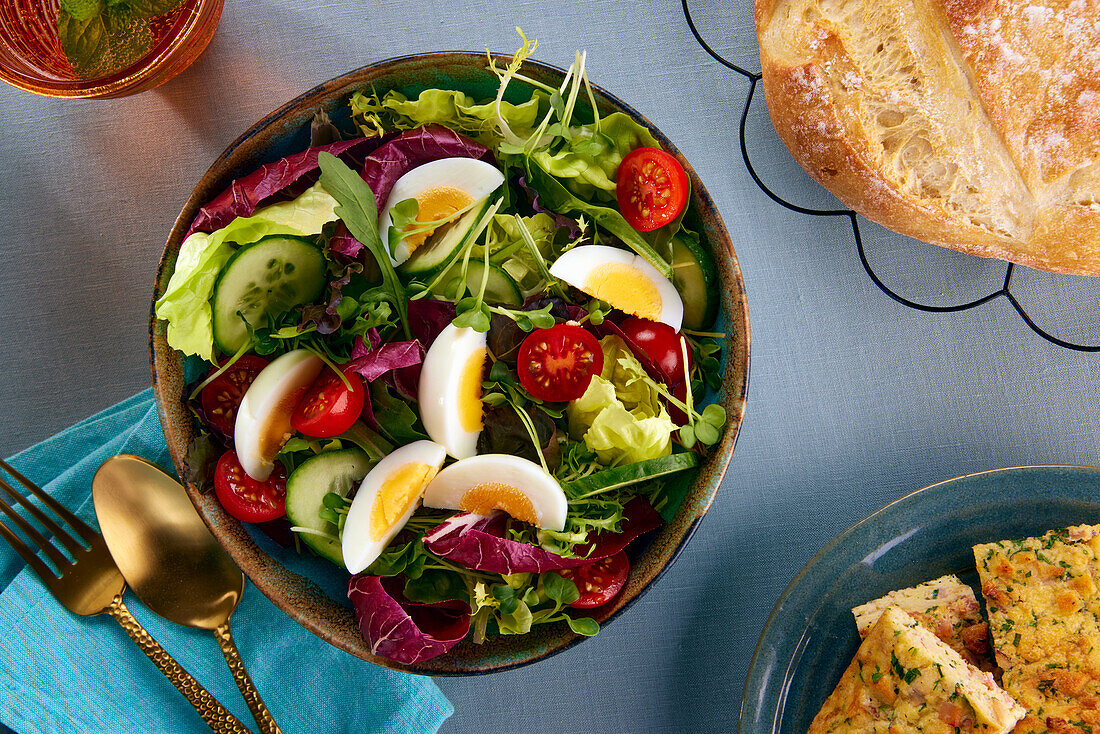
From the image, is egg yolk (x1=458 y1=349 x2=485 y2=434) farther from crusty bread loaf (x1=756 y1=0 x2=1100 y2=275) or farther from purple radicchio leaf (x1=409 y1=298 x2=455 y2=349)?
crusty bread loaf (x1=756 y1=0 x2=1100 y2=275)

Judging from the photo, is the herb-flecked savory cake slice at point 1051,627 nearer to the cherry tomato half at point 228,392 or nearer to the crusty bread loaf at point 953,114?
the crusty bread loaf at point 953,114

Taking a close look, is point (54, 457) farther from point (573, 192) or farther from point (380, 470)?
point (573, 192)

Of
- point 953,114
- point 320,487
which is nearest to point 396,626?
point 320,487

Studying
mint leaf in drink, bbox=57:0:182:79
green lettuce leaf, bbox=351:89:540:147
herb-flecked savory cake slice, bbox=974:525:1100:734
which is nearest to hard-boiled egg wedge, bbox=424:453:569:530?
green lettuce leaf, bbox=351:89:540:147

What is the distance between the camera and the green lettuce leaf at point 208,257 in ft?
3.54

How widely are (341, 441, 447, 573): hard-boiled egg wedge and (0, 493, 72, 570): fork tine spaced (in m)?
0.58

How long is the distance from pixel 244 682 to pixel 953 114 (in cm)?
153

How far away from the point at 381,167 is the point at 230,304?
12.2 inches

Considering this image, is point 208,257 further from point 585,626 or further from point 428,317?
point 585,626

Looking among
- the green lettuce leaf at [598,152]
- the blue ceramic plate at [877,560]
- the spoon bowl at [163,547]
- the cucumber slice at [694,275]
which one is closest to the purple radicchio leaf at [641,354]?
→ the cucumber slice at [694,275]

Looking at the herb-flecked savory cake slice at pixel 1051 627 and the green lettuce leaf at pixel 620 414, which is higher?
the green lettuce leaf at pixel 620 414

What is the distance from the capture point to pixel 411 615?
121 centimetres

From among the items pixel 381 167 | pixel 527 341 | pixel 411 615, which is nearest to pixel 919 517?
pixel 527 341

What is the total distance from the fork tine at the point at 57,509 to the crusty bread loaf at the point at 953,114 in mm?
1370
